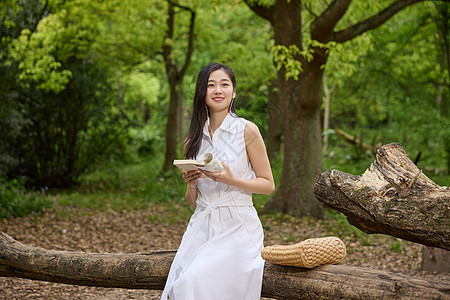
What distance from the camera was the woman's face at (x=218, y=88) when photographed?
10.4 feet

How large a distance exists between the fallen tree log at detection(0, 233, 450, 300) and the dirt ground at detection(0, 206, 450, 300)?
99 cm

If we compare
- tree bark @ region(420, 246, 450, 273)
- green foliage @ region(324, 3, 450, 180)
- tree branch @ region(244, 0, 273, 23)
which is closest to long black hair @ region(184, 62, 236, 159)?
tree bark @ region(420, 246, 450, 273)

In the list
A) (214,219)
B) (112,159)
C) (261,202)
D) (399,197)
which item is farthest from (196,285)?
(112,159)

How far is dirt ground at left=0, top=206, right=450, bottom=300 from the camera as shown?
4.95 metres

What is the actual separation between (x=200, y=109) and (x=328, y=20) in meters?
5.04

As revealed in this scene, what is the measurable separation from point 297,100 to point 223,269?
5.76m

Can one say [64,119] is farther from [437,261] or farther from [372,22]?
[437,261]

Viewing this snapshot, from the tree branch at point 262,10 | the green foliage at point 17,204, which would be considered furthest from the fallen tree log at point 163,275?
the tree branch at point 262,10

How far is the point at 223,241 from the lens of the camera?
9.71 feet

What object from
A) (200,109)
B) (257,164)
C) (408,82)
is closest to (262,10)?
(200,109)

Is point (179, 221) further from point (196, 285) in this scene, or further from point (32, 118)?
point (196, 285)

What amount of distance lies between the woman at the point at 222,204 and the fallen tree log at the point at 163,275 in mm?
202

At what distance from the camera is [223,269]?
2.85 metres

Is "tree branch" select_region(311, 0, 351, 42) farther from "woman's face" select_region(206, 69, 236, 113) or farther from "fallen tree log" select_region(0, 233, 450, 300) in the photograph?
"fallen tree log" select_region(0, 233, 450, 300)
